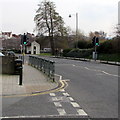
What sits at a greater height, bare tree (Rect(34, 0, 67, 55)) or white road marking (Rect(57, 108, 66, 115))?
bare tree (Rect(34, 0, 67, 55))

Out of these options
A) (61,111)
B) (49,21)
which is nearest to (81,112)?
(61,111)

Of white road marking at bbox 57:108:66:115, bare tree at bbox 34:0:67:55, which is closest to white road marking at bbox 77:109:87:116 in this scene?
white road marking at bbox 57:108:66:115

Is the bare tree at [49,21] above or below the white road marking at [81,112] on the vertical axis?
above

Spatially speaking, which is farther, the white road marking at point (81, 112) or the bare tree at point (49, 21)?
the bare tree at point (49, 21)

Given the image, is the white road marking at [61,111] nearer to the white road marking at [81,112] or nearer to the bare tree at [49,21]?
the white road marking at [81,112]

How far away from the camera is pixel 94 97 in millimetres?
8180

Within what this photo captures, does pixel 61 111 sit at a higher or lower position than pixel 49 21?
lower

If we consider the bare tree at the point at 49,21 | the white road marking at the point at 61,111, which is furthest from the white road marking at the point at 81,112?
the bare tree at the point at 49,21

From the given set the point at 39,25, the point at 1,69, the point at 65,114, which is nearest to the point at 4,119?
the point at 65,114

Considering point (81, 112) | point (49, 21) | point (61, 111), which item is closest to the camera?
point (81, 112)

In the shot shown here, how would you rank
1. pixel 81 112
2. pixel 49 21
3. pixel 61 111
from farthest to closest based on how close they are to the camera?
1. pixel 49 21
2. pixel 61 111
3. pixel 81 112

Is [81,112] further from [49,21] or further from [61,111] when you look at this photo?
[49,21]

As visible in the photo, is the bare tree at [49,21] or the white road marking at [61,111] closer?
the white road marking at [61,111]

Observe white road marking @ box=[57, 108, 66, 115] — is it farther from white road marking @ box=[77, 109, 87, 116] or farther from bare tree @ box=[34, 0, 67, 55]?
bare tree @ box=[34, 0, 67, 55]
